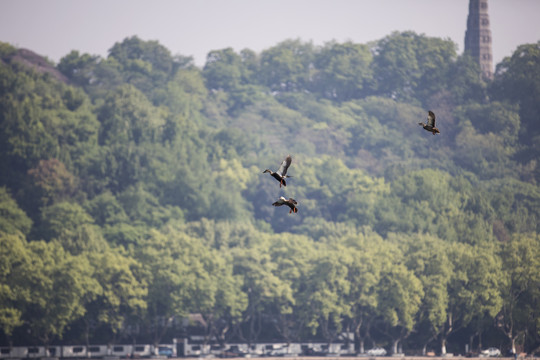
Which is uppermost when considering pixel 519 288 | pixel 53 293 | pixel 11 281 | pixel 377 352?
pixel 11 281

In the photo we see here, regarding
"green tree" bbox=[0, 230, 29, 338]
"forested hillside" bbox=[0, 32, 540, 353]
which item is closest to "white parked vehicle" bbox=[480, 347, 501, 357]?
"forested hillside" bbox=[0, 32, 540, 353]

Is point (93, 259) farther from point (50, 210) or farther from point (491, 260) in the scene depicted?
point (491, 260)

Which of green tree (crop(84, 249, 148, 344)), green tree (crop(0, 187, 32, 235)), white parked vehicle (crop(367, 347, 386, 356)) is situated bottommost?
white parked vehicle (crop(367, 347, 386, 356))

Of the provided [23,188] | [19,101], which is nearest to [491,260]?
[23,188]

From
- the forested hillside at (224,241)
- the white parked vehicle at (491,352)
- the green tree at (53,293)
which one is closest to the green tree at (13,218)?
the forested hillside at (224,241)

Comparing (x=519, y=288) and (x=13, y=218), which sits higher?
(x=13, y=218)

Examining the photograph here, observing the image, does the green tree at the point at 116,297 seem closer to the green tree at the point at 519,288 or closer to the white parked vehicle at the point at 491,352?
the white parked vehicle at the point at 491,352

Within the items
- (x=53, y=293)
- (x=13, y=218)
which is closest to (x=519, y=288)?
(x=53, y=293)

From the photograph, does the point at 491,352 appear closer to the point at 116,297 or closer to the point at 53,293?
the point at 116,297

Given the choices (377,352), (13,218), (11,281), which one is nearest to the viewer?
(11,281)

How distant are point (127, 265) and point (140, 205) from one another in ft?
116

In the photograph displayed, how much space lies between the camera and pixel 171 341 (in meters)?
130

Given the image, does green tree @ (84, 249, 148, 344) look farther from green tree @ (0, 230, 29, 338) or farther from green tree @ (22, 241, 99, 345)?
green tree @ (0, 230, 29, 338)

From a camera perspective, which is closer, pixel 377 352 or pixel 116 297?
pixel 116 297
